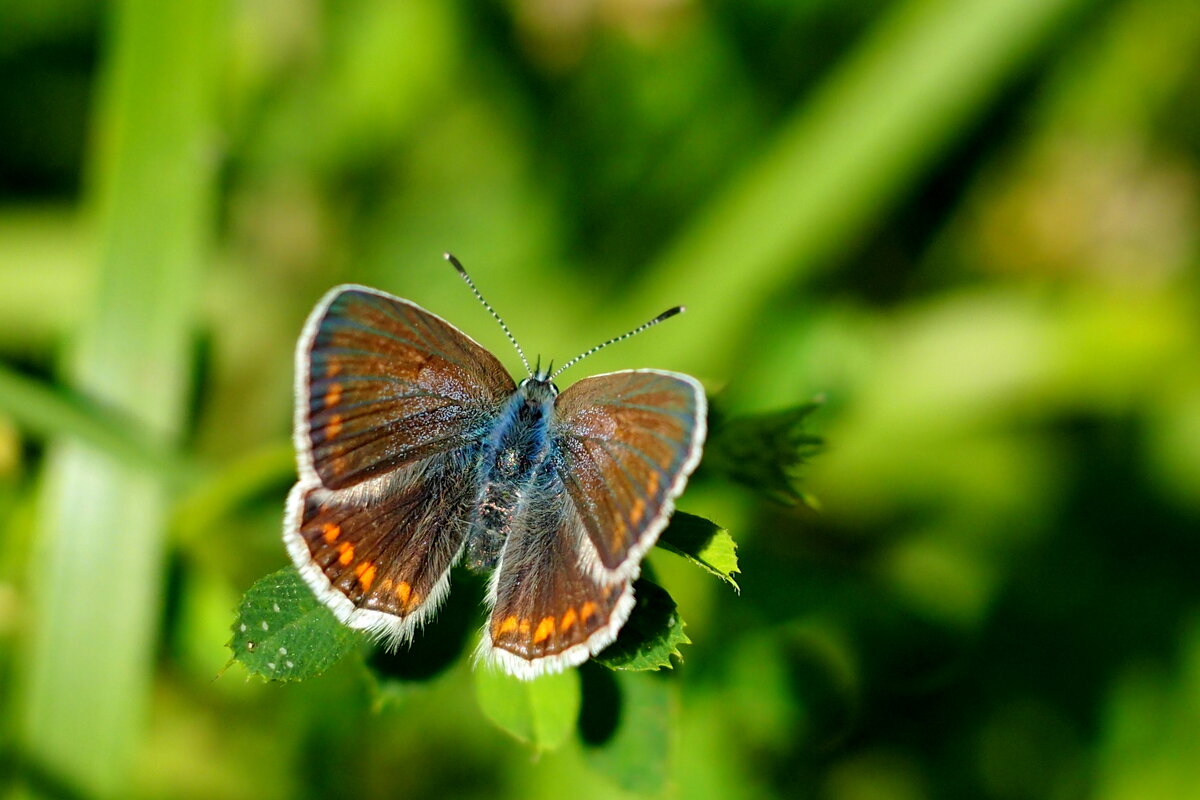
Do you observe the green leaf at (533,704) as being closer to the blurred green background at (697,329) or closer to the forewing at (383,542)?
the forewing at (383,542)

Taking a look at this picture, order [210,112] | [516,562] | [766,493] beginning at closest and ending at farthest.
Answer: [516,562]
[766,493]
[210,112]

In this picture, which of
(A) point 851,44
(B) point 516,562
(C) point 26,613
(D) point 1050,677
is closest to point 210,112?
(C) point 26,613

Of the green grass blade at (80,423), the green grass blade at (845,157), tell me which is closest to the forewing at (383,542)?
the green grass blade at (80,423)

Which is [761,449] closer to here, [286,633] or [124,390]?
[286,633]

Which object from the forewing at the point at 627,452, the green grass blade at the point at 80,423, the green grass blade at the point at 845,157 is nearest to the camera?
the forewing at the point at 627,452

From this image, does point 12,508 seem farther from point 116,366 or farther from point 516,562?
point 516,562

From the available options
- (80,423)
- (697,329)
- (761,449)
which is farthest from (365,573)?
(697,329)

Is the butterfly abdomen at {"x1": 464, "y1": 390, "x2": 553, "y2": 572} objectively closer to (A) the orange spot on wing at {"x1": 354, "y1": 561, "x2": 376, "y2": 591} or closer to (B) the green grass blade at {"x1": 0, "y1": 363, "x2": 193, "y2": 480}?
(A) the orange spot on wing at {"x1": 354, "y1": 561, "x2": 376, "y2": 591}
